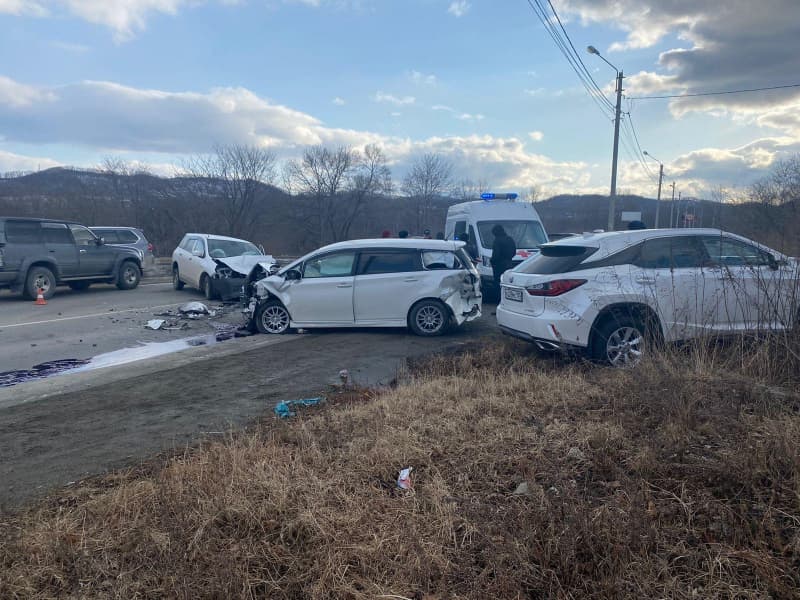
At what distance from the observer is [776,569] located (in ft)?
7.44

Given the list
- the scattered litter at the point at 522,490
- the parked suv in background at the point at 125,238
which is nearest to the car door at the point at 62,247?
the parked suv in background at the point at 125,238

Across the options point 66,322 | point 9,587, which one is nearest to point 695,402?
point 9,587

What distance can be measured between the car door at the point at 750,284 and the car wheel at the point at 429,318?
169 inches

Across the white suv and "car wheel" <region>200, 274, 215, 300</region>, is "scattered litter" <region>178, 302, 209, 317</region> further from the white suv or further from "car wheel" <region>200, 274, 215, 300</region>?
the white suv

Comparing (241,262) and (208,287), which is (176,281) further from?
(241,262)

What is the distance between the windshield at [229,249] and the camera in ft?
48.8

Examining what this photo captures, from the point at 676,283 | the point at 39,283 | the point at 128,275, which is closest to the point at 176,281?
the point at 128,275

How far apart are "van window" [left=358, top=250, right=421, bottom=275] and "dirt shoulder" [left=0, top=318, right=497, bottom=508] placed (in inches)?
56.2

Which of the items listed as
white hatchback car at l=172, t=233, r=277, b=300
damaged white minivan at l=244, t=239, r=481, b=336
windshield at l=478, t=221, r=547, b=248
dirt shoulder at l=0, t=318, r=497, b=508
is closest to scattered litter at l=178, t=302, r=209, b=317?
white hatchback car at l=172, t=233, r=277, b=300

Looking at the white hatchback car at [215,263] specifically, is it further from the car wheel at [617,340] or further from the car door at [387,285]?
the car wheel at [617,340]

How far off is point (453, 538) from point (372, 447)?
3.88ft

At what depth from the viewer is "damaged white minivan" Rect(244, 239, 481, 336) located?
31.1ft

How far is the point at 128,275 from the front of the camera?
1633cm

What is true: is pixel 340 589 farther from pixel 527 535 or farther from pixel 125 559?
pixel 125 559
